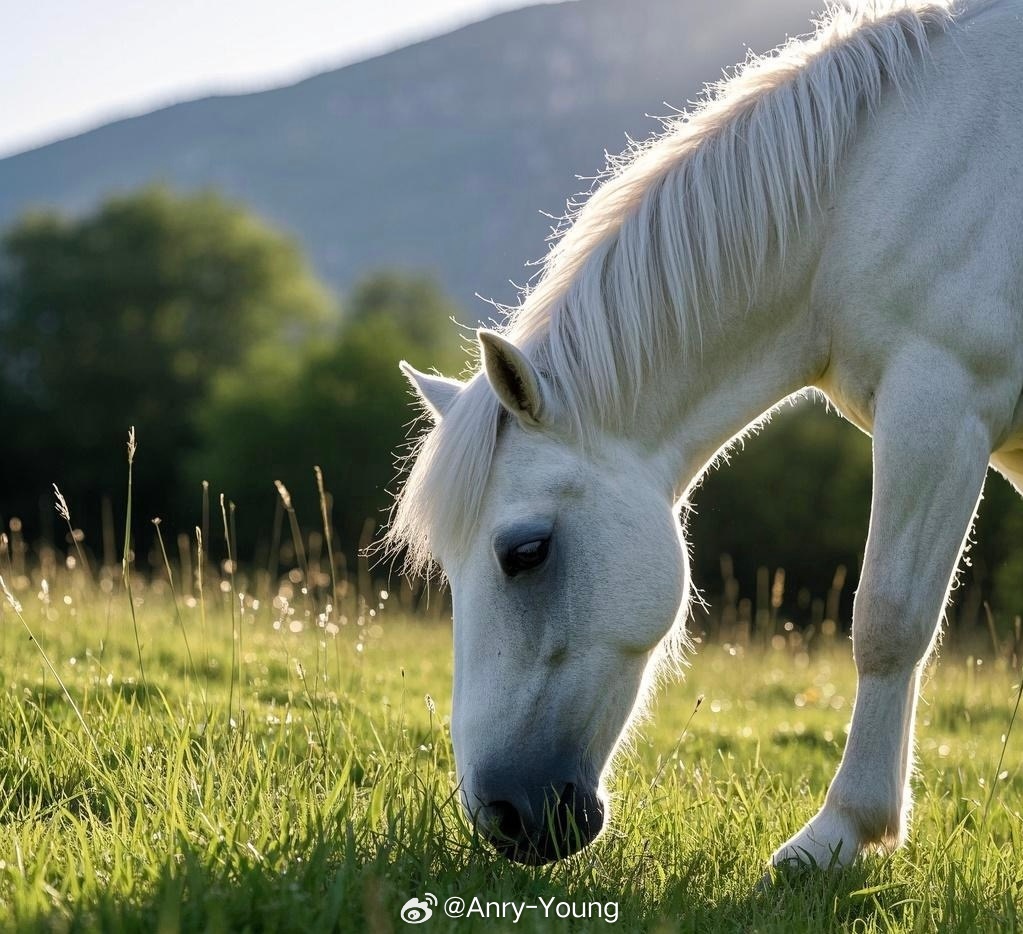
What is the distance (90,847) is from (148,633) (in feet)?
12.7

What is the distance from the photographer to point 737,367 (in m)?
3.67

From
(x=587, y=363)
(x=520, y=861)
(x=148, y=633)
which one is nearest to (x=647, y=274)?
(x=587, y=363)

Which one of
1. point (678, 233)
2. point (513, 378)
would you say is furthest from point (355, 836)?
point (678, 233)

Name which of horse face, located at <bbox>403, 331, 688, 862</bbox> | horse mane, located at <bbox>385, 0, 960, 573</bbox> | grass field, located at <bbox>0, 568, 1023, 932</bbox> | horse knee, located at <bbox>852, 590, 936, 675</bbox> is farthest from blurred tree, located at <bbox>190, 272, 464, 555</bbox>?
horse knee, located at <bbox>852, 590, 936, 675</bbox>

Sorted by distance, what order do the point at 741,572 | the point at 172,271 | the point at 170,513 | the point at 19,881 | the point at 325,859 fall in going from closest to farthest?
the point at 19,881 → the point at 325,859 → the point at 741,572 → the point at 170,513 → the point at 172,271

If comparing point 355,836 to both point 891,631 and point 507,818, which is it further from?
point 891,631

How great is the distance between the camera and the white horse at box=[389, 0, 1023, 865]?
311 cm

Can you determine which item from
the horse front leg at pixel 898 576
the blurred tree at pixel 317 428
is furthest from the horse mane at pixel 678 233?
the blurred tree at pixel 317 428

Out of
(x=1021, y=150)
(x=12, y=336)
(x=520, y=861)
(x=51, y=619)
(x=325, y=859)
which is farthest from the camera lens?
(x=12, y=336)

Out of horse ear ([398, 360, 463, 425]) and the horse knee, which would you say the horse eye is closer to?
horse ear ([398, 360, 463, 425])

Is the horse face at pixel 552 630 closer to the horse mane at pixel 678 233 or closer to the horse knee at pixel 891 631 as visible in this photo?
the horse mane at pixel 678 233

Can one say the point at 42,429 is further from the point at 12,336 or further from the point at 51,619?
the point at 51,619

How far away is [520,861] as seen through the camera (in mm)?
2938

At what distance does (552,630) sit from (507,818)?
534mm
